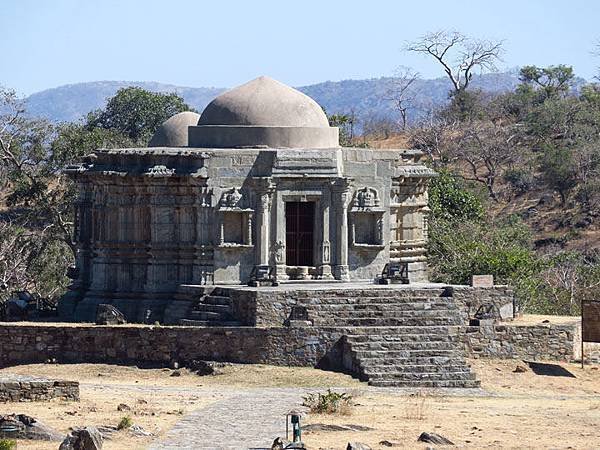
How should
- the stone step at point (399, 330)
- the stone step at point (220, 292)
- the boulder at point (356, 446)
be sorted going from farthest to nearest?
the stone step at point (220, 292) < the stone step at point (399, 330) < the boulder at point (356, 446)

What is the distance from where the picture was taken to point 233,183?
39719 mm

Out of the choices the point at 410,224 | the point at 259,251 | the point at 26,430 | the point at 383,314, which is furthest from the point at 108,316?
the point at 26,430

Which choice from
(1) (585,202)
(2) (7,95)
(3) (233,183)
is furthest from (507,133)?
(3) (233,183)

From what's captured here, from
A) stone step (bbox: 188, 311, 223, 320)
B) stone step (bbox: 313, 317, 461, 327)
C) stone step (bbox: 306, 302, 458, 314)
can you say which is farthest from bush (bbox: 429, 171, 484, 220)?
stone step (bbox: 188, 311, 223, 320)

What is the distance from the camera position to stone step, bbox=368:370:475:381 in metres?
35.1

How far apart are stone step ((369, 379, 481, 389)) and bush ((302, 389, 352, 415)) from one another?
252 cm

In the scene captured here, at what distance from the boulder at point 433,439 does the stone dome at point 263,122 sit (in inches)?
527

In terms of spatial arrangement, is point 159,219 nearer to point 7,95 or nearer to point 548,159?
point 7,95

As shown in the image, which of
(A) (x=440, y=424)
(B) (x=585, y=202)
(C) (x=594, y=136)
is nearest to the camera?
(A) (x=440, y=424)

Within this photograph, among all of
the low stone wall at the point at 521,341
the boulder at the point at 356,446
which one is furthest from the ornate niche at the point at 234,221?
the boulder at the point at 356,446

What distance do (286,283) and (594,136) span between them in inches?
1672

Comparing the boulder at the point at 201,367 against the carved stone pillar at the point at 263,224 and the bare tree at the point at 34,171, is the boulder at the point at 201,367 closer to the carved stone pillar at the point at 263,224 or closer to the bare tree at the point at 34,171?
the carved stone pillar at the point at 263,224

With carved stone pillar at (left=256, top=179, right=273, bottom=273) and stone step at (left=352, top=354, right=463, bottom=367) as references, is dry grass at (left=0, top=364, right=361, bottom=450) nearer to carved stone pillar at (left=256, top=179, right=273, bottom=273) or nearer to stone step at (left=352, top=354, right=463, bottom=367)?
stone step at (left=352, top=354, right=463, bottom=367)

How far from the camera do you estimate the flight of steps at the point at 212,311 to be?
125 feet
